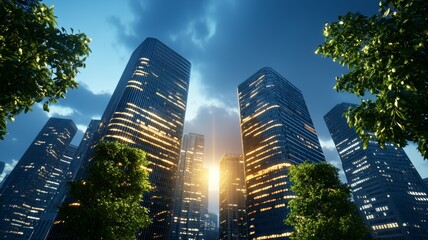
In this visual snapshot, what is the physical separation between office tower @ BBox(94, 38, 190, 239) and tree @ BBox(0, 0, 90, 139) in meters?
94.3

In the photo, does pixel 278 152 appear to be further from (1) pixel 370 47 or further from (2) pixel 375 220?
(1) pixel 370 47

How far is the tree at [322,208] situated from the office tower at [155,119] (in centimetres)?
8580

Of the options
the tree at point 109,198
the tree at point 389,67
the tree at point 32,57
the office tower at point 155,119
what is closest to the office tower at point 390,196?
the office tower at point 155,119

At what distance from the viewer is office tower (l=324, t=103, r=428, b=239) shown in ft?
506

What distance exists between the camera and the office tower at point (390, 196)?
154 metres

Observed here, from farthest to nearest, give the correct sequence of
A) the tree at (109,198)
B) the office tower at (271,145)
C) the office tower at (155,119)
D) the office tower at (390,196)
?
the office tower at (390,196) < the office tower at (271,145) < the office tower at (155,119) < the tree at (109,198)

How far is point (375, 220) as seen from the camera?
16700 centimetres

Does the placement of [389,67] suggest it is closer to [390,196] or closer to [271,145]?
[271,145]

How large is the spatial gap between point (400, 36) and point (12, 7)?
38.5ft

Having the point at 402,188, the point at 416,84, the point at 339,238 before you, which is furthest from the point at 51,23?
the point at 402,188

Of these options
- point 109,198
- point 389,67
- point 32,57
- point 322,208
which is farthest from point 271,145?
point 32,57

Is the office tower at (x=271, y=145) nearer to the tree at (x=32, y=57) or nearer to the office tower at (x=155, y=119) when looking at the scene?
the office tower at (x=155, y=119)

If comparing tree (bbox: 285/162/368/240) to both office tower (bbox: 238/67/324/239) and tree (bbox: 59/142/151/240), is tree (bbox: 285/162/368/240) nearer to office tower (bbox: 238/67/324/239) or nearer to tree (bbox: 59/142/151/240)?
tree (bbox: 59/142/151/240)

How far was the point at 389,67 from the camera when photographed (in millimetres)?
5984
